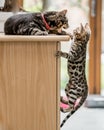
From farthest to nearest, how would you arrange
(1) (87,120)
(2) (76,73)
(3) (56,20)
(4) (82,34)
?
(1) (87,120) < (4) (82,34) < (2) (76,73) < (3) (56,20)

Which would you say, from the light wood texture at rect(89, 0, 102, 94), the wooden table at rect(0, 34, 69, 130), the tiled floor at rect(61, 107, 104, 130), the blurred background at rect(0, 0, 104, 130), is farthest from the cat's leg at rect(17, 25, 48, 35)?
the light wood texture at rect(89, 0, 102, 94)

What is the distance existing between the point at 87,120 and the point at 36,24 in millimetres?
1776

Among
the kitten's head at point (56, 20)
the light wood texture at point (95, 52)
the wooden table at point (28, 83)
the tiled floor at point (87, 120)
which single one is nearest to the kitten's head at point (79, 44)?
the kitten's head at point (56, 20)

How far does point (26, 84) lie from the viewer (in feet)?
4.37

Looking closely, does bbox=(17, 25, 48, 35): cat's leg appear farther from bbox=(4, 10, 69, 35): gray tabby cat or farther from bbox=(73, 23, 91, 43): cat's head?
bbox=(73, 23, 91, 43): cat's head

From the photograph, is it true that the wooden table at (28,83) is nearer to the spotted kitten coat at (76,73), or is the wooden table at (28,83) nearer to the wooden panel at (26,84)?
the wooden panel at (26,84)

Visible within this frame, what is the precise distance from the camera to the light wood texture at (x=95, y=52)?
3883 mm

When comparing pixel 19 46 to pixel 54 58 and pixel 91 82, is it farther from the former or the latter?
pixel 91 82

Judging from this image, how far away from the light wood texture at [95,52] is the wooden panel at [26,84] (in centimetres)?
266

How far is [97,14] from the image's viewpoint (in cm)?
388

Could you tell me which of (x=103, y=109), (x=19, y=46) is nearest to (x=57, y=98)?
(x=19, y=46)

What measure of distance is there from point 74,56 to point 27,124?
0.60 metres

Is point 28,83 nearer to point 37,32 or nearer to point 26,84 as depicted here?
point 26,84

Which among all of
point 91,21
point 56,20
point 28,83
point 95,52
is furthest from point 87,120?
point 28,83
